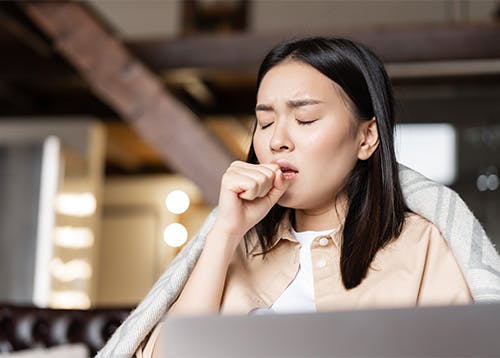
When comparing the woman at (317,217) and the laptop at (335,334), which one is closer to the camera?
the laptop at (335,334)

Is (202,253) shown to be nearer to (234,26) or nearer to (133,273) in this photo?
(234,26)

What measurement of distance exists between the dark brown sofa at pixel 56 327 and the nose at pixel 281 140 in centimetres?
91

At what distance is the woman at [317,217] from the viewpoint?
1.19m

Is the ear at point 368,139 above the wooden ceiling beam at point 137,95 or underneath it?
underneath

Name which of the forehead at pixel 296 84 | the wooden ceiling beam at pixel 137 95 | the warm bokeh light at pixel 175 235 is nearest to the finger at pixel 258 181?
the forehead at pixel 296 84

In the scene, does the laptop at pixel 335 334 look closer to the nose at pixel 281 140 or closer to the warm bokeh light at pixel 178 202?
the nose at pixel 281 140

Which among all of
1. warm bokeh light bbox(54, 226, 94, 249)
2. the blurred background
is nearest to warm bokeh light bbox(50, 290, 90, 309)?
the blurred background

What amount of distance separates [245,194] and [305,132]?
0.46ft

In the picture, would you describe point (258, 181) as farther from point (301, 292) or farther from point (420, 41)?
point (420, 41)

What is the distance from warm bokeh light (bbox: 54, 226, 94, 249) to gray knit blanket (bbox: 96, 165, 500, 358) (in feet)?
14.7

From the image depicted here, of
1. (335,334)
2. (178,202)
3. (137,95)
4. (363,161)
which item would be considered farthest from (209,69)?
(335,334)

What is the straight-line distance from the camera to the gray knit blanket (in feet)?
3.78

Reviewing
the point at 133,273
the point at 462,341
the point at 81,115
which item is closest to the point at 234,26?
the point at 81,115

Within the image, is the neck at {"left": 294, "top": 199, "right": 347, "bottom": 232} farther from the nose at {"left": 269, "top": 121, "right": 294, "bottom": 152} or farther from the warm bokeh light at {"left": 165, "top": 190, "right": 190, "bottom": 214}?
the warm bokeh light at {"left": 165, "top": 190, "right": 190, "bottom": 214}
